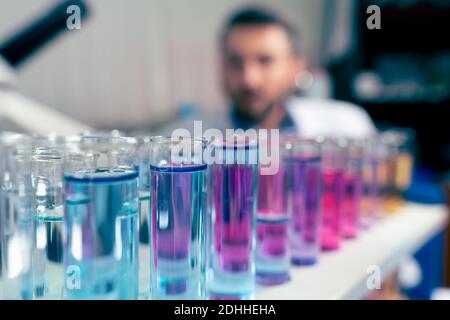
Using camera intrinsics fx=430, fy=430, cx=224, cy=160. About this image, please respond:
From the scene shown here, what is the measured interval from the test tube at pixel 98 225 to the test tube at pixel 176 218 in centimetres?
3

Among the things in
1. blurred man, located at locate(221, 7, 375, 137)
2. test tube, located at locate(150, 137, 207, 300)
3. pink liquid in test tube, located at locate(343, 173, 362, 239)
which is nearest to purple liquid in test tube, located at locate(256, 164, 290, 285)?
test tube, located at locate(150, 137, 207, 300)

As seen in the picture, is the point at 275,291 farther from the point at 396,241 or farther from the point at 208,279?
the point at 396,241

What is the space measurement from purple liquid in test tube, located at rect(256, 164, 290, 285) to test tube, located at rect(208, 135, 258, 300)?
0.27ft

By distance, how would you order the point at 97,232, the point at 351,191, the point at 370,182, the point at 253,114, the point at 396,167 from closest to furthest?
the point at 97,232 < the point at 351,191 < the point at 370,182 < the point at 396,167 < the point at 253,114

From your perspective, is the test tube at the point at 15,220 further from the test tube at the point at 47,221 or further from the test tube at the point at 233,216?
the test tube at the point at 233,216

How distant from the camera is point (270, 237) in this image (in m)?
0.70

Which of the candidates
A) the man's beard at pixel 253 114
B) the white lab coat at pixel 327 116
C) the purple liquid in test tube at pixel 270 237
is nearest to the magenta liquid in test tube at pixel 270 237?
the purple liquid in test tube at pixel 270 237

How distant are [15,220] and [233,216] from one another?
30 cm

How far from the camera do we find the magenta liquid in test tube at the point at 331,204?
0.87m

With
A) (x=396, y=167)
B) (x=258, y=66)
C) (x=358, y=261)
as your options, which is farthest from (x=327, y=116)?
(x=358, y=261)

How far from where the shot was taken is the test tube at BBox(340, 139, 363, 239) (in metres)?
0.95

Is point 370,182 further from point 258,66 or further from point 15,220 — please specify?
point 258,66

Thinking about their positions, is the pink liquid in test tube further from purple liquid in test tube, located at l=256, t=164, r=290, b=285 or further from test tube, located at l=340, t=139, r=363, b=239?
purple liquid in test tube, located at l=256, t=164, r=290, b=285

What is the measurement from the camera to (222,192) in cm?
61
